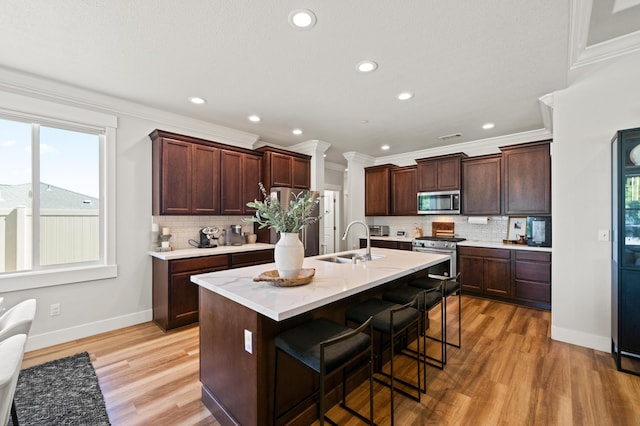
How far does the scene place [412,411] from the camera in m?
1.84

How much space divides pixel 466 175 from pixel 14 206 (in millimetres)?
6088

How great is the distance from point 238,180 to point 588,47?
4.08m

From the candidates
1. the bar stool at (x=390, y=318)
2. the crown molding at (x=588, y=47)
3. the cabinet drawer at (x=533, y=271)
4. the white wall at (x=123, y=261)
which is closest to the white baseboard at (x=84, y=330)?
the white wall at (x=123, y=261)

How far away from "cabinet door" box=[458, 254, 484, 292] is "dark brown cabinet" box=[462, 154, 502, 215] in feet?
2.75

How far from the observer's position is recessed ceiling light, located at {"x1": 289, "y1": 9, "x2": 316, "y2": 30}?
71.1 inches

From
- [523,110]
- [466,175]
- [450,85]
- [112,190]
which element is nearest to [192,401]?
[112,190]

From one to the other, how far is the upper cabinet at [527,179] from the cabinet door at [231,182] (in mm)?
4198

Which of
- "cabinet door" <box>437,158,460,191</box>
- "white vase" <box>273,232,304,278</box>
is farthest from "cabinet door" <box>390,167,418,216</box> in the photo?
"white vase" <box>273,232,304,278</box>

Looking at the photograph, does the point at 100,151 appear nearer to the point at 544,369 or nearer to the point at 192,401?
the point at 192,401

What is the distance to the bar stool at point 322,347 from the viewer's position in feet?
4.25

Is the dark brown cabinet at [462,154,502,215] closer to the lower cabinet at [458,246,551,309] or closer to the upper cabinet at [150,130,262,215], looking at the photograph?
the lower cabinet at [458,246,551,309]

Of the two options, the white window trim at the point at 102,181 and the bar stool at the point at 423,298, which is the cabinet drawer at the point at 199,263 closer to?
the white window trim at the point at 102,181

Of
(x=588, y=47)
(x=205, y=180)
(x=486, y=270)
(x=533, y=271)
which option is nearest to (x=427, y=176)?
(x=486, y=270)

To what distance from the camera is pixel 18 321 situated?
1.40 m
